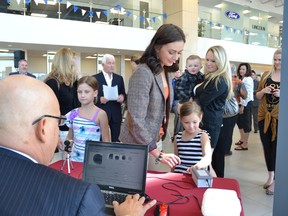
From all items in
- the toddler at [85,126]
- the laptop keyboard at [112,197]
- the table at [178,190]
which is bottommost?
the table at [178,190]

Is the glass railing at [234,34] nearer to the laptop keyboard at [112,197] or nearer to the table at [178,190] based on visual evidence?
the table at [178,190]

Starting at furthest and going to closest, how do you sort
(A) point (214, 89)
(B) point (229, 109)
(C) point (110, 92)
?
(C) point (110, 92) → (B) point (229, 109) → (A) point (214, 89)

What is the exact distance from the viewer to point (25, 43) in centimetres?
849

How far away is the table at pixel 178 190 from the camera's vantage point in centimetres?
122

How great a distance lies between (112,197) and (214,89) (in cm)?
150

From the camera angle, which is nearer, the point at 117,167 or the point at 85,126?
the point at 117,167

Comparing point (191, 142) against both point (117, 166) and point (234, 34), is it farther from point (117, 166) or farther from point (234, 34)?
Answer: point (234, 34)

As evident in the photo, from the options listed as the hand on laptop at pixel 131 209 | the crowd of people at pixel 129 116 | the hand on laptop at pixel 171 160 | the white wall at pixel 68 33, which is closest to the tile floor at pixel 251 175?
the crowd of people at pixel 129 116

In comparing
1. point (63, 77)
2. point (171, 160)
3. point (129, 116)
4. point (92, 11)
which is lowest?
point (171, 160)

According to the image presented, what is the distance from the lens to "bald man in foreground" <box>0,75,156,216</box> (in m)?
0.58

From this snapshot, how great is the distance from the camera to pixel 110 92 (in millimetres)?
3326

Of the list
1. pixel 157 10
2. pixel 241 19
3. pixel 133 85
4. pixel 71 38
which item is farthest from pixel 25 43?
pixel 241 19

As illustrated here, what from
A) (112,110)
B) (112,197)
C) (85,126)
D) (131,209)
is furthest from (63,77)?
(131,209)

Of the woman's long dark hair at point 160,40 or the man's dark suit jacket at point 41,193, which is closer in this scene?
the man's dark suit jacket at point 41,193
